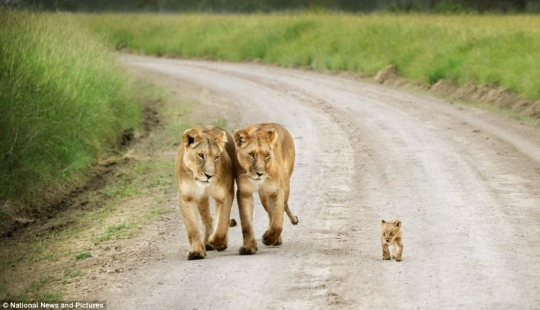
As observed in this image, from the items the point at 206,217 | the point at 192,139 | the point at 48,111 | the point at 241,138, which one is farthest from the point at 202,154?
the point at 48,111

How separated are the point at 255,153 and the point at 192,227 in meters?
0.85

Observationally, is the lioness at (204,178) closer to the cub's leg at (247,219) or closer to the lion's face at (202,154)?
the lion's face at (202,154)

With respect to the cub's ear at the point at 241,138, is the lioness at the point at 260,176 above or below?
below

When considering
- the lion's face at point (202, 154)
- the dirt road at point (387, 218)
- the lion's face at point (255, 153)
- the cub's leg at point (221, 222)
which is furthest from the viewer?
the cub's leg at point (221, 222)

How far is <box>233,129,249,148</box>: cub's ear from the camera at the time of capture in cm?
852

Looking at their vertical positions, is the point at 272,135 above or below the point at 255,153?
above

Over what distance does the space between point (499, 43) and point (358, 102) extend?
15.0 ft

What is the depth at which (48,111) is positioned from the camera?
45.6 ft

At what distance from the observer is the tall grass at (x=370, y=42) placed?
2230 centimetres

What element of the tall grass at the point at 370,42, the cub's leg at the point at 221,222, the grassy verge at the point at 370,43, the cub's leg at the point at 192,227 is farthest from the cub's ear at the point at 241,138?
the tall grass at the point at 370,42

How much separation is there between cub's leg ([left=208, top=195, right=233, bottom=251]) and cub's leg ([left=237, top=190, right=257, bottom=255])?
0.11 meters

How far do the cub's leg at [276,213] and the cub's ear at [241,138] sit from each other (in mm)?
552

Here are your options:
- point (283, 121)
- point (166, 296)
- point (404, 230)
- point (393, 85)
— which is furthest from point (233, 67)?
point (166, 296)

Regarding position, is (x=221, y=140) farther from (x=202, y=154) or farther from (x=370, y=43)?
(x=370, y=43)
